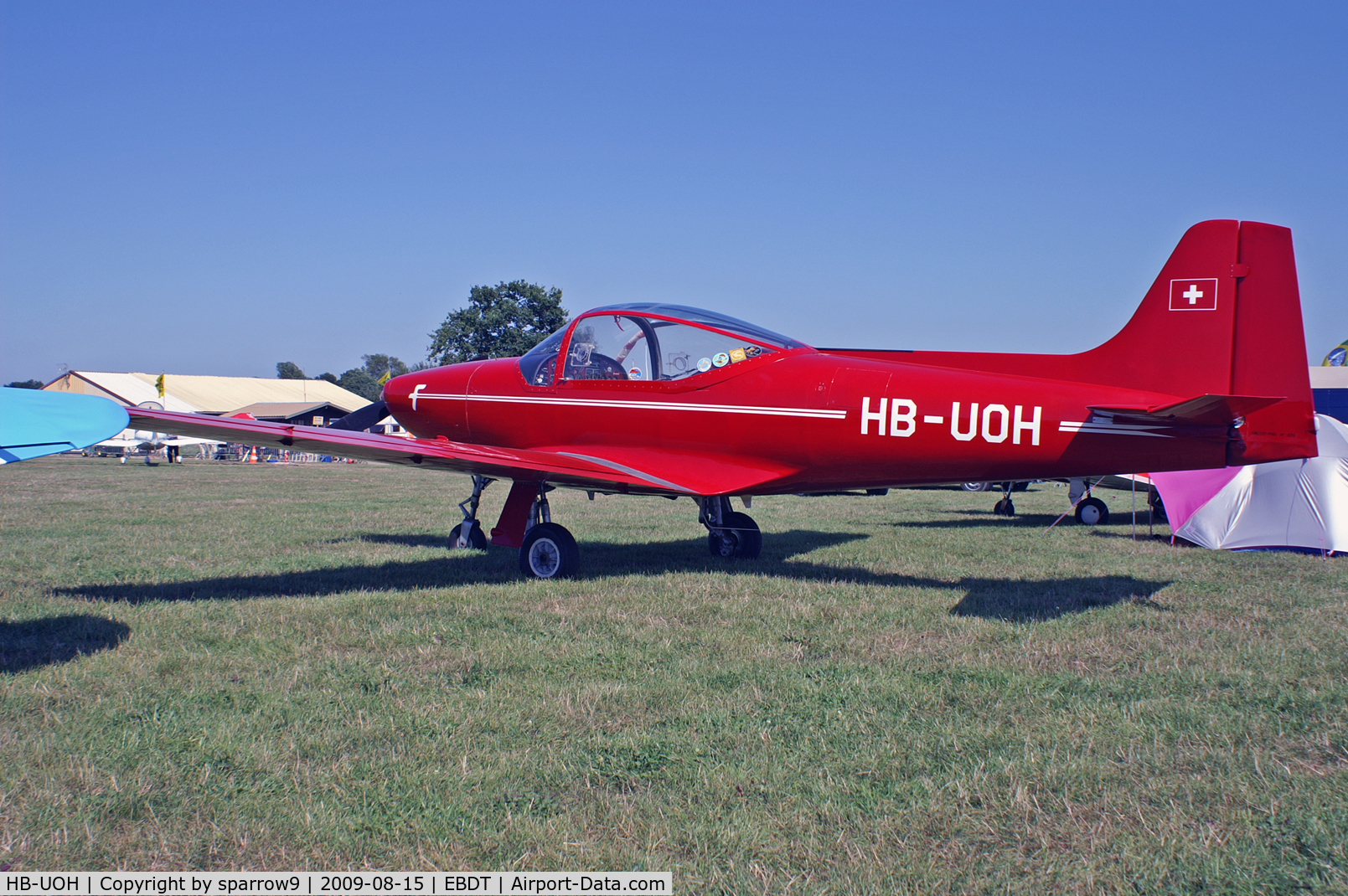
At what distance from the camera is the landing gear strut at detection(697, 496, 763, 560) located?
10.4 meters

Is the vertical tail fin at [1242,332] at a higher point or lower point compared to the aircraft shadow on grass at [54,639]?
higher

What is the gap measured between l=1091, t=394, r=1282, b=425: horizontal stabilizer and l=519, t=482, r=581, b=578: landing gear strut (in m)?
4.68

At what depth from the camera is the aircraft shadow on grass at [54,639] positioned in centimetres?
525

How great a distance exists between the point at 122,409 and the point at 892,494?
19092mm

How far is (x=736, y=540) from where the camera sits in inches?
409

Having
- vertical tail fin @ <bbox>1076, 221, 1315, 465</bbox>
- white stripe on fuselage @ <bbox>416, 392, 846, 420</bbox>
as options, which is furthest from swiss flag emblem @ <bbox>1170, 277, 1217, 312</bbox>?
white stripe on fuselage @ <bbox>416, 392, 846, 420</bbox>

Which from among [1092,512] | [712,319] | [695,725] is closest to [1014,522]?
[1092,512]

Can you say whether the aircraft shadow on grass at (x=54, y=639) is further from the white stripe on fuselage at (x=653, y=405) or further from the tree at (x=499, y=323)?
the tree at (x=499, y=323)

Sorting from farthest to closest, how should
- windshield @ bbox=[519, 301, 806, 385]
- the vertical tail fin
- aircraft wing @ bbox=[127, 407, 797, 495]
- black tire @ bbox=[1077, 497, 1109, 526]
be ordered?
1. black tire @ bbox=[1077, 497, 1109, 526]
2. windshield @ bbox=[519, 301, 806, 385]
3. aircraft wing @ bbox=[127, 407, 797, 495]
4. the vertical tail fin

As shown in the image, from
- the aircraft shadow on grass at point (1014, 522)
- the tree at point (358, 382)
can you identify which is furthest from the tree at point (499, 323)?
the tree at point (358, 382)

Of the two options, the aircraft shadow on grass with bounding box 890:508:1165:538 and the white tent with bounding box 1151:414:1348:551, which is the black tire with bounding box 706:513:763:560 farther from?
the white tent with bounding box 1151:414:1348:551

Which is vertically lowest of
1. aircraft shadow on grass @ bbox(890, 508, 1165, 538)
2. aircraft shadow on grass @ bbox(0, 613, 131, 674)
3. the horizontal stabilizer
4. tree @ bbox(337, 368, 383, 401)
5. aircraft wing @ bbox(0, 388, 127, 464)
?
aircraft shadow on grass @ bbox(0, 613, 131, 674)

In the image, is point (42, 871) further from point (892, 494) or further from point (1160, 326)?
point (892, 494)

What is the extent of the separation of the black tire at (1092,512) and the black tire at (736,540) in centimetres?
751
